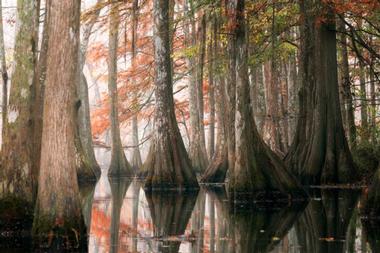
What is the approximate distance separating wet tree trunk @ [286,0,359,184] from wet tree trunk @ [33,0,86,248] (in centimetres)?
729

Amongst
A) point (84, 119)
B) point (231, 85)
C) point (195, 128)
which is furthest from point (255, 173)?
point (84, 119)

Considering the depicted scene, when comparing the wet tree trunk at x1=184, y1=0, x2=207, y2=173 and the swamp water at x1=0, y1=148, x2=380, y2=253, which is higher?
the wet tree trunk at x1=184, y1=0, x2=207, y2=173

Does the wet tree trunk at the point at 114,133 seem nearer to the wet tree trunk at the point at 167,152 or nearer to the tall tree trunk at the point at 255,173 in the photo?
the wet tree trunk at the point at 167,152

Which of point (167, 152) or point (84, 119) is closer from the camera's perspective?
point (167, 152)

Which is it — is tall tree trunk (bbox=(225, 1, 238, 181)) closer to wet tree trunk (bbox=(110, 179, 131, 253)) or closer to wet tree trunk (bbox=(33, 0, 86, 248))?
wet tree trunk (bbox=(110, 179, 131, 253))

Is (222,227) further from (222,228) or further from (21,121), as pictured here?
(21,121)

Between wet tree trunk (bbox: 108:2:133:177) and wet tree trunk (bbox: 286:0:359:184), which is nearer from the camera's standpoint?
wet tree trunk (bbox: 286:0:359:184)

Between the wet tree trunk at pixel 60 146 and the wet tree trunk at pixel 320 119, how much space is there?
729 centimetres

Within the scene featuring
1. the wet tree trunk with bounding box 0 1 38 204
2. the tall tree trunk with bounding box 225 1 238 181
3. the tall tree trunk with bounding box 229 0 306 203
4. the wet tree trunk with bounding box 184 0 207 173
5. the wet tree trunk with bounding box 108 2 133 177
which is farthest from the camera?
the wet tree trunk with bounding box 108 2 133 177

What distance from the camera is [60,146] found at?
279 inches

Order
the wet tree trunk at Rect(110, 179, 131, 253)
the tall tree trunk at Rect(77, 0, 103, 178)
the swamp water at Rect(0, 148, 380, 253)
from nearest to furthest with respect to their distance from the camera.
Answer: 1. the swamp water at Rect(0, 148, 380, 253)
2. the wet tree trunk at Rect(110, 179, 131, 253)
3. the tall tree trunk at Rect(77, 0, 103, 178)

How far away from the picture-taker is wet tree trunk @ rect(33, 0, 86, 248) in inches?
267

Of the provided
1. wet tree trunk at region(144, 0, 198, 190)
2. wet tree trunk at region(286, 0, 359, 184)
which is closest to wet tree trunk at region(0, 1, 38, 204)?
wet tree trunk at region(144, 0, 198, 190)

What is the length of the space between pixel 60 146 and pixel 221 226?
2459 mm
